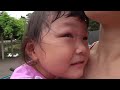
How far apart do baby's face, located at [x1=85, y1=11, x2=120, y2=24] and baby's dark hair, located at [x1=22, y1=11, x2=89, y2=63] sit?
1.3 inches

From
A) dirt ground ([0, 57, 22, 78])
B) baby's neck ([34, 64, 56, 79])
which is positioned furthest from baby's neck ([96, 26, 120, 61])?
dirt ground ([0, 57, 22, 78])

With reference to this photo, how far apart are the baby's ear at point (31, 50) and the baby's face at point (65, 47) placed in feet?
0.17

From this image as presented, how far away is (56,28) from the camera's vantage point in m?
0.67

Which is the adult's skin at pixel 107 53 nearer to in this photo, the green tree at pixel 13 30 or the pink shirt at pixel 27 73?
the pink shirt at pixel 27 73

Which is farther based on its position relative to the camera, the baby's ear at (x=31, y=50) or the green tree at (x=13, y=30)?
the green tree at (x=13, y=30)

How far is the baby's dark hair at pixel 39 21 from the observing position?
0.67 metres

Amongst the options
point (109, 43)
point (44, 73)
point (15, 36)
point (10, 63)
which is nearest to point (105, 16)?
point (109, 43)

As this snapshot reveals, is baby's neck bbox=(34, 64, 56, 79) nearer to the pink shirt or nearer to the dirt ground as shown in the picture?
the pink shirt

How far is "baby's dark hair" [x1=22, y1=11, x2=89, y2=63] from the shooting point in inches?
26.2

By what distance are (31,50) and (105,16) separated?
0.24 metres

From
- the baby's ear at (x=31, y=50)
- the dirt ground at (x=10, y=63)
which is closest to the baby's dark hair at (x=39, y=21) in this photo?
the baby's ear at (x=31, y=50)

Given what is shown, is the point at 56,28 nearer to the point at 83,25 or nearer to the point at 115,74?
the point at 83,25
